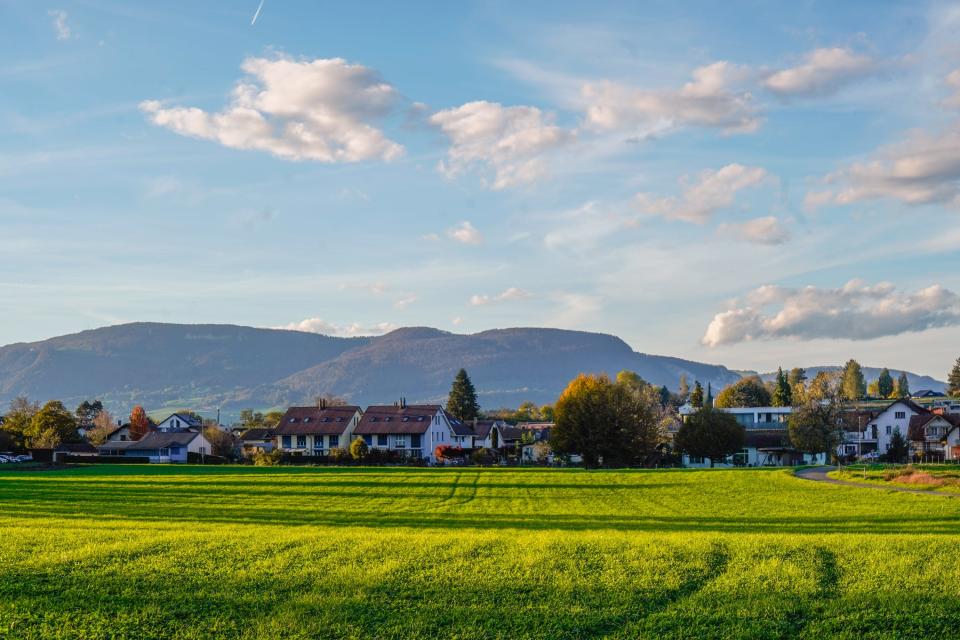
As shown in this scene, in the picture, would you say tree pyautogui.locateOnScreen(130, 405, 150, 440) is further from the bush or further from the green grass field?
the green grass field

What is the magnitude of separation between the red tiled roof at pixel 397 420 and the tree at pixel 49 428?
37.6 meters

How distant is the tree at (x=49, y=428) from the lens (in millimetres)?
115625

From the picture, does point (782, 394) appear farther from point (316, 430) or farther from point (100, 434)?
point (100, 434)

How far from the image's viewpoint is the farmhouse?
12638 centimetres

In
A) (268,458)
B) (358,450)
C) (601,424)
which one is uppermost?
(601,424)

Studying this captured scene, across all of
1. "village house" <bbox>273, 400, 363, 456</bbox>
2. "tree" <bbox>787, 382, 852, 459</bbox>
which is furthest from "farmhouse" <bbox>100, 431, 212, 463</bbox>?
"tree" <bbox>787, 382, 852, 459</bbox>

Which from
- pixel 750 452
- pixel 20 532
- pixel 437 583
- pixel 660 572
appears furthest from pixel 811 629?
pixel 750 452

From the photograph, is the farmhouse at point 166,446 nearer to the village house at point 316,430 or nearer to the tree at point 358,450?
the village house at point 316,430

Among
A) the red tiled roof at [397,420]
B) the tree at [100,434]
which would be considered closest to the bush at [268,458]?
the red tiled roof at [397,420]

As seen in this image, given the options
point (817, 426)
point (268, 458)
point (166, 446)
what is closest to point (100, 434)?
point (166, 446)

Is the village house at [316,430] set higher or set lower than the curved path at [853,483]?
higher

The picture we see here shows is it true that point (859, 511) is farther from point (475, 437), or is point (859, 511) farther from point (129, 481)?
point (475, 437)

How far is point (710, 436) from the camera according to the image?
109m

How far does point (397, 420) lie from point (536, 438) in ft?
111
